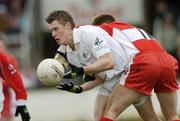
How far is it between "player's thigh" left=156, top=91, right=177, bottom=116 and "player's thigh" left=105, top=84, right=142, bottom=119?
0.41 meters

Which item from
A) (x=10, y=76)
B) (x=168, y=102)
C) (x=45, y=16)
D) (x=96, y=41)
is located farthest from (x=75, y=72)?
(x=45, y=16)

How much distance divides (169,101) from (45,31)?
953 cm

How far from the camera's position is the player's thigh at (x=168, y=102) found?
1100cm

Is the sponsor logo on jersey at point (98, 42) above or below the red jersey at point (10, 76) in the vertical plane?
above

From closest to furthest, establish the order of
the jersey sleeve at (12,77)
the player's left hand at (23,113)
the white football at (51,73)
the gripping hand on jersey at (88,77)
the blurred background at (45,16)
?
the white football at (51,73), the jersey sleeve at (12,77), the player's left hand at (23,113), the gripping hand on jersey at (88,77), the blurred background at (45,16)

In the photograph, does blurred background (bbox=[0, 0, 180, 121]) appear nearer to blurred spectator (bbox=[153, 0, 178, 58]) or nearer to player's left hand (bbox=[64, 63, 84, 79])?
blurred spectator (bbox=[153, 0, 178, 58])

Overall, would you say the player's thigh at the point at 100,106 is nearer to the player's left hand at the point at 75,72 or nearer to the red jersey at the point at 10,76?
the red jersey at the point at 10,76

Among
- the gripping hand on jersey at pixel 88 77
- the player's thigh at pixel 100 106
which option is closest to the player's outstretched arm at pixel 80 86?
the gripping hand on jersey at pixel 88 77

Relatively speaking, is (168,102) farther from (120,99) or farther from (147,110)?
(120,99)

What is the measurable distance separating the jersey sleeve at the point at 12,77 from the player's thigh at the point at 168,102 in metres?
1.56

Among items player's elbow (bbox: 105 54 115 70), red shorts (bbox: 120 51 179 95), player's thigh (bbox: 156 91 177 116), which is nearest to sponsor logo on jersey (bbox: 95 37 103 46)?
player's elbow (bbox: 105 54 115 70)

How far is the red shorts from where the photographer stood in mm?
10594

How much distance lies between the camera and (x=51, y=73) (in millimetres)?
10578

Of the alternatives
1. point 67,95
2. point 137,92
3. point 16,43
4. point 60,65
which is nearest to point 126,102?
point 137,92
